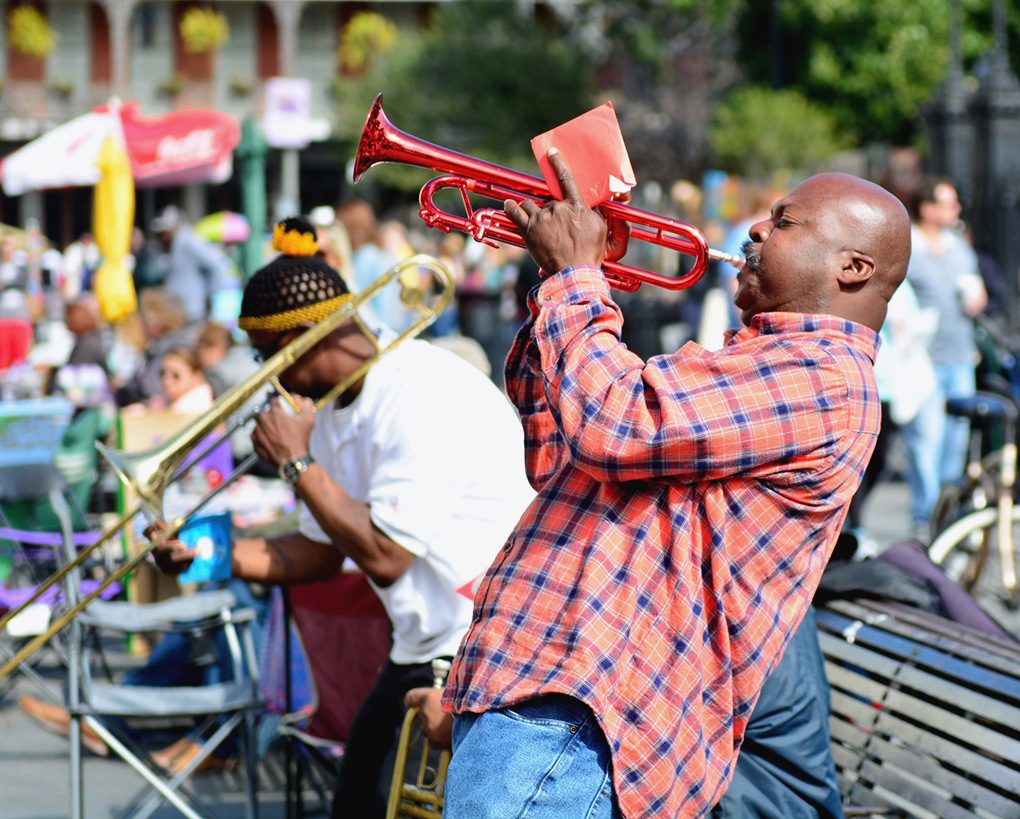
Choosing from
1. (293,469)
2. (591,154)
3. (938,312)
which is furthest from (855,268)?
(938,312)

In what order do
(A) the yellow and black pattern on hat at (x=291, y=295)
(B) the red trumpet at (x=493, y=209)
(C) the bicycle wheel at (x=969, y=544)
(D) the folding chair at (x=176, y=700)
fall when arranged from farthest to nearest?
(C) the bicycle wheel at (x=969, y=544) → (D) the folding chair at (x=176, y=700) → (A) the yellow and black pattern on hat at (x=291, y=295) → (B) the red trumpet at (x=493, y=209)

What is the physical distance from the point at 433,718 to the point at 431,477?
0.70 meters

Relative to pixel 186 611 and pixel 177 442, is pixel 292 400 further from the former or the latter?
pixel 186 611

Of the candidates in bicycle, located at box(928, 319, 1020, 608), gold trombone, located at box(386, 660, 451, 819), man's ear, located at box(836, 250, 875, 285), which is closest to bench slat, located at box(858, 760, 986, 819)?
gold trombone, located at box(386, 660, 451, 819)

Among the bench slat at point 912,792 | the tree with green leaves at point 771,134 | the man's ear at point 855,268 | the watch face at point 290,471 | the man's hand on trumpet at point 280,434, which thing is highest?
the man's ear at point 855,268

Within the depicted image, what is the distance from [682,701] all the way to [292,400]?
1.45m

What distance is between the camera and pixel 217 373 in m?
5.96

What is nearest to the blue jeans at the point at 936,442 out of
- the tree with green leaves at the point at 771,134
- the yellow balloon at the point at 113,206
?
the yellow balloon at the point at 113,206

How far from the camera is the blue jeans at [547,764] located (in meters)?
1.72

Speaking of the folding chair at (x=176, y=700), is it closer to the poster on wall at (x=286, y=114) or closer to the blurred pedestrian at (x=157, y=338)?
the blurred pedestrian at (x=157, y=338)

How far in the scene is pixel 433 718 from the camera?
2139 millimetres

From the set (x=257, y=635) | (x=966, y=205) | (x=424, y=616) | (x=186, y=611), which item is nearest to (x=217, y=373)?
(x=257, y=635)

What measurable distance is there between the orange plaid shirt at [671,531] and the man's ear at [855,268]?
0.07m

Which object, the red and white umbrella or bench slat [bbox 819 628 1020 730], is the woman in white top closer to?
bench slat [bbox 819 628 1020 730]
